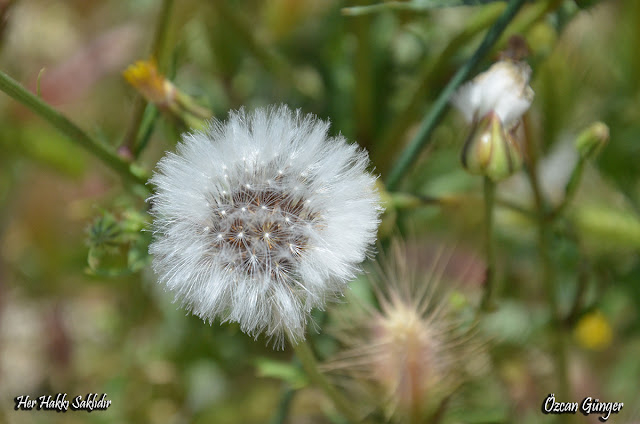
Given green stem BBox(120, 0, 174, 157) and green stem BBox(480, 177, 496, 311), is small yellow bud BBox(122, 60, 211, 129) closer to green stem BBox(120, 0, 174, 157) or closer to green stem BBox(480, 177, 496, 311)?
green stem BBox(120, 0, 174, 157)

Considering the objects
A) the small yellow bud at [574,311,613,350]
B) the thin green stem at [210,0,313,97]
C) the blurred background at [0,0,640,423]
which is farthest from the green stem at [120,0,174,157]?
the small yellow bud at [574,311,613,350]

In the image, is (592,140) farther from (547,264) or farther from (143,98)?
(143,98)

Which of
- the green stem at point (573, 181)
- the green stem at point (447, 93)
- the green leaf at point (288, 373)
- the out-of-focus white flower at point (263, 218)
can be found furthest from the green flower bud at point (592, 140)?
the green leaf at point (288, 373)

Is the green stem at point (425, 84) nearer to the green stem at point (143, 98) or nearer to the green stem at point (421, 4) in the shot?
the green stem at point (421, 4)

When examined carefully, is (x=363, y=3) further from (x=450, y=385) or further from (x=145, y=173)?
(x=450, y=385)

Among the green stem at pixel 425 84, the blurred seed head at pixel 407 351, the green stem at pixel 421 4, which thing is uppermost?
the green stem at pixel 425 84
